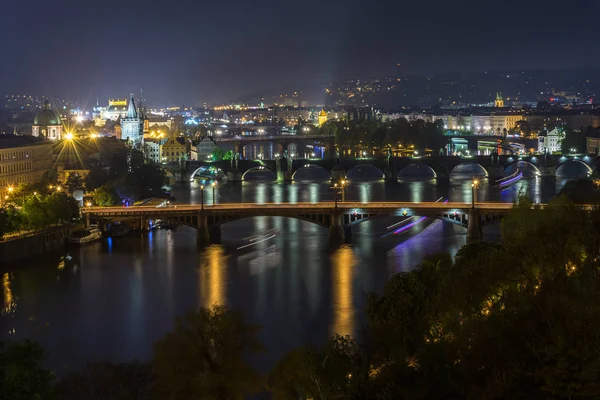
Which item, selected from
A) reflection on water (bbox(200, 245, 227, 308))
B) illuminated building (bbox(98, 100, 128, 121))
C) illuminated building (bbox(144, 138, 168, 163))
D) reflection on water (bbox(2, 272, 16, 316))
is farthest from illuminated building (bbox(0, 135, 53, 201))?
illuminated building (bbox(98, 100, 128, 121))

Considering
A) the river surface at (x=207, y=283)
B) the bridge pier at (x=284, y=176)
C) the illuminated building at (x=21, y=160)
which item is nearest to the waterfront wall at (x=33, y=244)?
the river surface at (x=207, y=283)

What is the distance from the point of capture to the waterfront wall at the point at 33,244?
1681cm

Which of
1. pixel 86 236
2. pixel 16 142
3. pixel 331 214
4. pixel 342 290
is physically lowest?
pixel 342 290

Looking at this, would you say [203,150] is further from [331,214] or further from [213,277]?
[213,277]

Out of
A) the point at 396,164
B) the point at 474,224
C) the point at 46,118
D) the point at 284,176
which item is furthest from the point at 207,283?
the point at 46,118

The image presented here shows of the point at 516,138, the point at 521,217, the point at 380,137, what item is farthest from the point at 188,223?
the point at 516,138

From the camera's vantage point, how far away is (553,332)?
21.0ft

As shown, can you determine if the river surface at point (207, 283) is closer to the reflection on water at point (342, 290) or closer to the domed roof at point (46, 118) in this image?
the reflection on water at point (342, 290)

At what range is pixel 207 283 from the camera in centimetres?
1497

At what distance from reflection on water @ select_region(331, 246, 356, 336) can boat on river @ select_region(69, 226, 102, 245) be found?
15.8ft

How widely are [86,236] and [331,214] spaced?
181 inches

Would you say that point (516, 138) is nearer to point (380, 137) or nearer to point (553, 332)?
point (380, 137)

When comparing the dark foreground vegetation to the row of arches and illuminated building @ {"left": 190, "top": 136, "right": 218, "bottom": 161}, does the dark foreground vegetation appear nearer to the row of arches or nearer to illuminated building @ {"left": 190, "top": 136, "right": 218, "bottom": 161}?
the row of arches

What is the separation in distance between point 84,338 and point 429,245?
799cm
